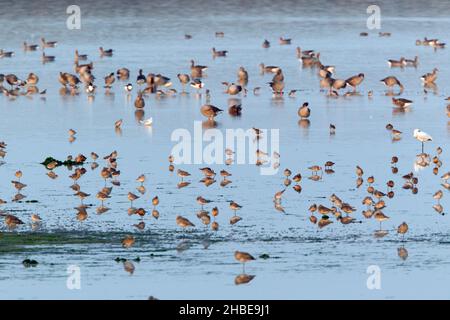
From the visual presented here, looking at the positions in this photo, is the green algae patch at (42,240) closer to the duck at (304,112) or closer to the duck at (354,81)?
the duck at (304,112)

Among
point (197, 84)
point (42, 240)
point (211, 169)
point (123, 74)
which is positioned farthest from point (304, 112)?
point (42, 240)

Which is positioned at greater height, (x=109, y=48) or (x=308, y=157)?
(x=109, y=48)

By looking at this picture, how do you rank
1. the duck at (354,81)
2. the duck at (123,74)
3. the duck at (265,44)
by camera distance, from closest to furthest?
1. the duck at (354,81)
2. the duck at (123,74)
3. the duck at (265,44)

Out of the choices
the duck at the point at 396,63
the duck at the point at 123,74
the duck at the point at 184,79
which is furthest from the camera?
the duck at the point at 396,63

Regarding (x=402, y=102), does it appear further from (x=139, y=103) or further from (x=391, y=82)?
(x=139, y=103)

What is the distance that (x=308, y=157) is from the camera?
25953 millimetres

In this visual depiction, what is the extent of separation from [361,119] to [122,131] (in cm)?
552

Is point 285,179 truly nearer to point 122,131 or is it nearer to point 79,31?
point 122,131

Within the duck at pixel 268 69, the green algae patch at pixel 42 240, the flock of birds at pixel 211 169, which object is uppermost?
the duck at pixel 268 69

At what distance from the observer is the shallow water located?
16953mm

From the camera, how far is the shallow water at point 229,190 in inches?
667

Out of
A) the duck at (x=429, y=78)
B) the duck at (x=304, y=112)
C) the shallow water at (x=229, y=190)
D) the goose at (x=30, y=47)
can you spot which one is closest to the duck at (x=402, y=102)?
A: the shallow water at (x=229, y=190)

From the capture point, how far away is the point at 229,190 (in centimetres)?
2295

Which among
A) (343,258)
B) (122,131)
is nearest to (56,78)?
(122,131)
